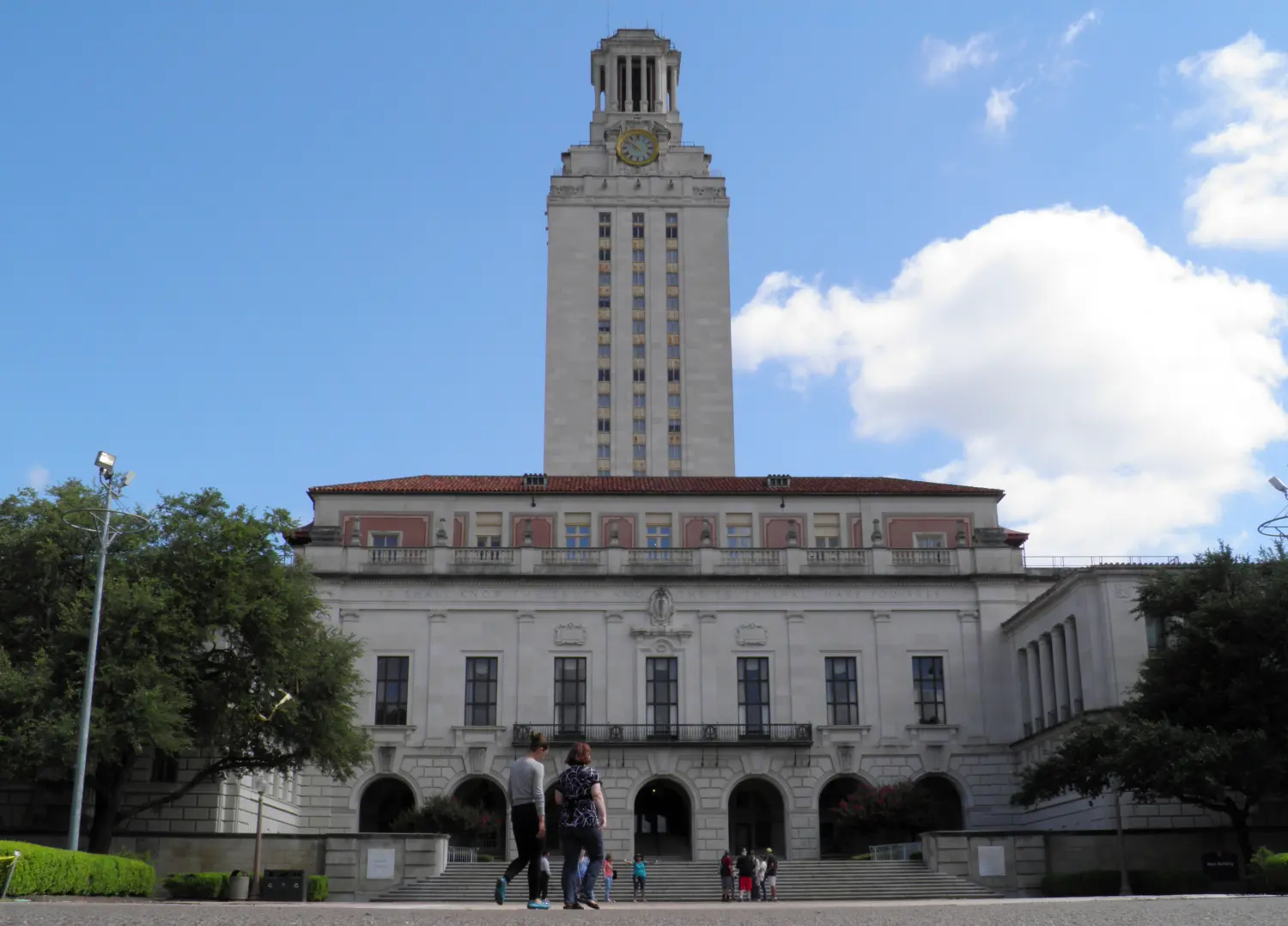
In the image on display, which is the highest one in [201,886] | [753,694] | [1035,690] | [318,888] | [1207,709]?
[753,694]

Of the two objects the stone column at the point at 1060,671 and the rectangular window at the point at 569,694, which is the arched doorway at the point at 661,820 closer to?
the rectangular window at the point at 569,694

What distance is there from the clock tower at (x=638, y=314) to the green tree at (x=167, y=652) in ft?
188

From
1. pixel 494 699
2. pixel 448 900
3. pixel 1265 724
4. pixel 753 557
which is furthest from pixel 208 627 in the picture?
pixel 1265 724

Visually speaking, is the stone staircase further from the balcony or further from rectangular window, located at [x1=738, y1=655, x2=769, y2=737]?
rectangular window, located at [x1=738, y1=655, x2=769, y2=737]

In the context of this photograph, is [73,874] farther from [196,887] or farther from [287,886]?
[196,887]

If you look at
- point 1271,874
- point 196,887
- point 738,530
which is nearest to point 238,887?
point 196,887

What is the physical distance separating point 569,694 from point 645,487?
11025mm

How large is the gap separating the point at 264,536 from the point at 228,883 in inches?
411

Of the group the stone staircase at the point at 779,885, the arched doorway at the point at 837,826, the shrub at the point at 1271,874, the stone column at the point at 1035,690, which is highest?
the stone column at the point at 1035,690

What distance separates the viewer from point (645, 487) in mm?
63938

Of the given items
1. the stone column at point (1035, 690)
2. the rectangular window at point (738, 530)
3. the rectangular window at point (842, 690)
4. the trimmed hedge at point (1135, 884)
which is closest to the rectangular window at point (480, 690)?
the rectangular window at point (738, 530)

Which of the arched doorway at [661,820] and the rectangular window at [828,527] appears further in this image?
the rectangular window at [828,527]

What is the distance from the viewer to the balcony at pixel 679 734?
185ft

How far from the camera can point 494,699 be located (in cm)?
5756
